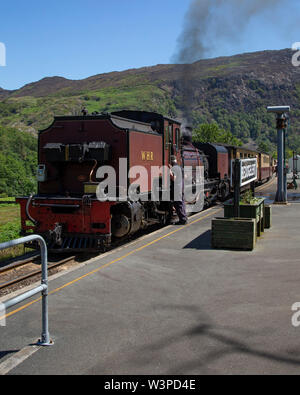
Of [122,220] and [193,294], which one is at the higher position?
[122,220]

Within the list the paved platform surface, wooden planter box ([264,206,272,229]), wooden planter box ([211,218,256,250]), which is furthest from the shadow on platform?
wooden planter box ([264,206,272,229])

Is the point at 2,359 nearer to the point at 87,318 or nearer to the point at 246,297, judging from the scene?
the point at 87,318

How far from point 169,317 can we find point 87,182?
529 centimetres

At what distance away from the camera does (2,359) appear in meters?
4.32

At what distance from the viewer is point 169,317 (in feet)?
17.7

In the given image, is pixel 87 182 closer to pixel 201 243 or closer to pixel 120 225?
pixel 120 225

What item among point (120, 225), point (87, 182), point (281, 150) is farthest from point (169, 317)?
point (281, 150)

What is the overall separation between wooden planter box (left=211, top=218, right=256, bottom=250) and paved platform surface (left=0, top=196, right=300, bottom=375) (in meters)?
0.39

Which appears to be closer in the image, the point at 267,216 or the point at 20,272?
the point at 20,272

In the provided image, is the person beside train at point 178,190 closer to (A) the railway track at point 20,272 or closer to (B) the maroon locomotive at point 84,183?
(B) the maroon locomotive at point 84,183

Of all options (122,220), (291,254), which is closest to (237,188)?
(291,254)

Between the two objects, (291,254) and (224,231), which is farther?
(224,231)
